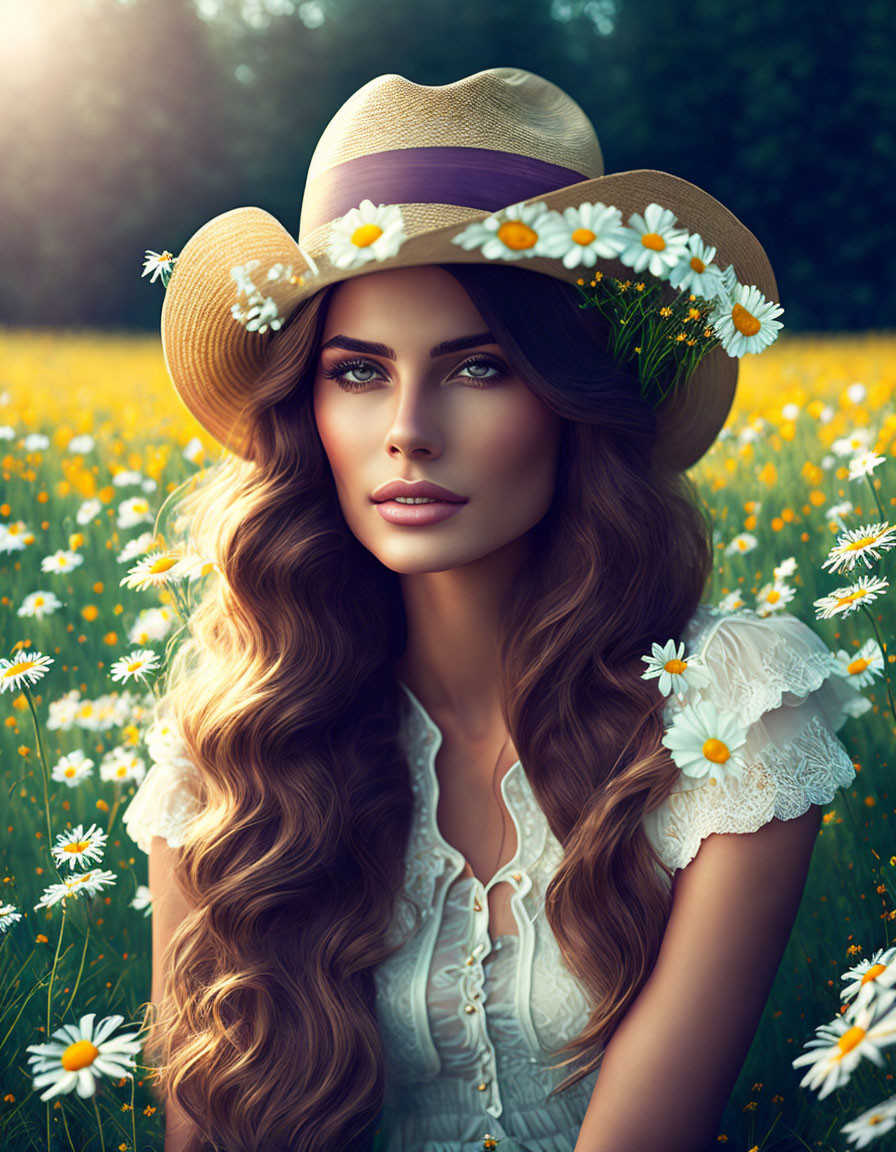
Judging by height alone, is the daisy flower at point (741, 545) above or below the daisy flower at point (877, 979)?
above

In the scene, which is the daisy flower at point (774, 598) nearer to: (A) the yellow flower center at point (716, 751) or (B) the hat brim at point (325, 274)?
(B) the hat brim at point (325, 274)

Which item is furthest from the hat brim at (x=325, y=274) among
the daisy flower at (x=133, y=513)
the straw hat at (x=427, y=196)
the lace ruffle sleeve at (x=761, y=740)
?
the daisy flower at (x=133, y=513)

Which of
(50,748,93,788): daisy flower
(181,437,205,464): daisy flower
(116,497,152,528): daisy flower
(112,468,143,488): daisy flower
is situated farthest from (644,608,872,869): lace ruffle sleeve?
(112,468,143,488): daisy flower

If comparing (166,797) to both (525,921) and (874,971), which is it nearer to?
(525,921)

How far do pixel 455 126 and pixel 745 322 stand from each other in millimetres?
548

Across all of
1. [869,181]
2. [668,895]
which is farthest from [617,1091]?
[869,181]

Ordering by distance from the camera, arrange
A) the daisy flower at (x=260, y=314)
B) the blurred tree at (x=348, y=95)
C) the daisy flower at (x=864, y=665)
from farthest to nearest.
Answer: the blurred tree at (x=348, y=95) → the daisy flower at (x=864, y=665) → the daisy flower at (x=260, y=314)

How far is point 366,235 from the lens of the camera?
1.42 metres

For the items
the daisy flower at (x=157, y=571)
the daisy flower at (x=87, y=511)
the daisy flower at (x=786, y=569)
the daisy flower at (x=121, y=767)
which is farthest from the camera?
the daisy flower at (x=87, y=511)

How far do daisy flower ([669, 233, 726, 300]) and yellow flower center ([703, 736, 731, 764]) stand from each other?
627mm

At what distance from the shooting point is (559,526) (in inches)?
70.4

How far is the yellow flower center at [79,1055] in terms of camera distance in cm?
132

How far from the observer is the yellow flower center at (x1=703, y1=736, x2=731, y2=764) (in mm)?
1427

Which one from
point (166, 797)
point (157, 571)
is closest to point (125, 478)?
point (157, 571)
